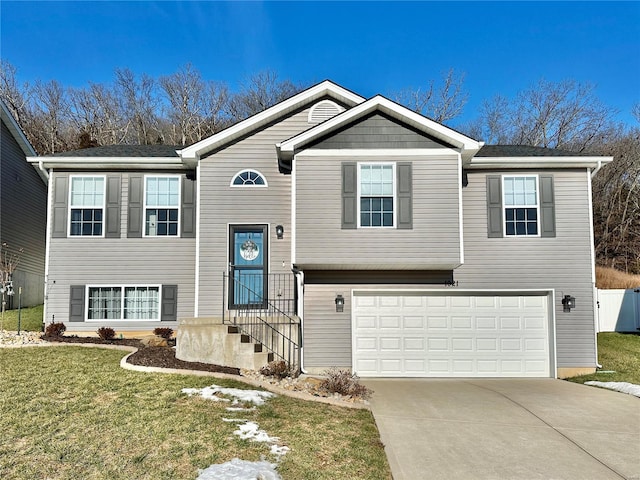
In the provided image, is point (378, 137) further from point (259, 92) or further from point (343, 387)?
point (259, 92)

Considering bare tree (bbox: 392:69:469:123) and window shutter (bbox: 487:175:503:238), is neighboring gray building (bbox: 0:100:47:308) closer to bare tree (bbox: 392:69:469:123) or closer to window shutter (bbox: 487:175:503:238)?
window shutter (bbox: 487:175:503:238)

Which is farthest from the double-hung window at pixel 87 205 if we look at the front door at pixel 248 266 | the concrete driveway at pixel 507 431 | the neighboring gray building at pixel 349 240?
the concrete driveway at pixel 507 431

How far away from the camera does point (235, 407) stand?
23.8ft

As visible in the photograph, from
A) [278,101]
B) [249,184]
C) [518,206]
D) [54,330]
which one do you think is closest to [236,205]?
[249,184]

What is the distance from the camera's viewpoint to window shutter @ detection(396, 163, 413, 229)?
11.0m

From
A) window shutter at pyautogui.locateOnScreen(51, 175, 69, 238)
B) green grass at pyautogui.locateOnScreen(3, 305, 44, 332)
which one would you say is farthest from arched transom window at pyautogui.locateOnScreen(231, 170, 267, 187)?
green grass at pyautogui.locateOnScreen(3, 305, 44, 332)

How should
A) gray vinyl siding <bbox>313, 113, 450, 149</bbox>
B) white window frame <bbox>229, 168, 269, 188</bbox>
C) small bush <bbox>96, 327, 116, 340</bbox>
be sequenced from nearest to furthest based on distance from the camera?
gray vinyl siding <bbox>313, 113, 450, 149</bbox>, small bush <bbox>96, 327, 116, 340</bbox>, white window frame <bbox>229, 168, 269, 188</bbox>

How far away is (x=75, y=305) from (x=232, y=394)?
719 cm

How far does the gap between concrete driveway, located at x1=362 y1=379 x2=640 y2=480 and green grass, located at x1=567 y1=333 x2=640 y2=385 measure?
4.14ft

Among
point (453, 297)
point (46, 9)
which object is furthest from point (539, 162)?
point (46, 9)

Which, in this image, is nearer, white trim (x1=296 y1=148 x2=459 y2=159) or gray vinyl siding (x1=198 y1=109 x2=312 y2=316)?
white trim (x1=296 y1=148 x2=459 y2=159)

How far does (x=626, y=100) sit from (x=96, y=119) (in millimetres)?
34180

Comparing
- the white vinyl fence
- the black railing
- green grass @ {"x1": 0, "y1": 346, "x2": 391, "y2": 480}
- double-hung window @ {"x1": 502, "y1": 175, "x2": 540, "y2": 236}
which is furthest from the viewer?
the white vinyl fence

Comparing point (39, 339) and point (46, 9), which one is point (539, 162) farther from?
point (46, 9)
